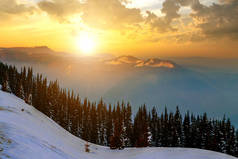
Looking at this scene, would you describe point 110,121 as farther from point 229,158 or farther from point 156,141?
point 229,158

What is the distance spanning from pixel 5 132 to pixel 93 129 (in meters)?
87.7

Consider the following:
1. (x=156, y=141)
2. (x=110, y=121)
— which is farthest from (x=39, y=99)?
(x=156, y=141)

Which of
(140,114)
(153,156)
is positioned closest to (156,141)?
(140,114)

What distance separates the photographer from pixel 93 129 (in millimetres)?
99000

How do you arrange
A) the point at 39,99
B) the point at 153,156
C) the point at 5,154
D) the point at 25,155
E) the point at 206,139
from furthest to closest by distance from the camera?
the point at 39,99, the point at 206,139, the point at 153,156, the point at 25,155, the point at 5,154

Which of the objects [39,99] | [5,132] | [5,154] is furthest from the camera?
[39,99]

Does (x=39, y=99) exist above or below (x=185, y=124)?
above

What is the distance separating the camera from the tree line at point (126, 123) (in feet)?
269

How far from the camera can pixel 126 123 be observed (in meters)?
99.0

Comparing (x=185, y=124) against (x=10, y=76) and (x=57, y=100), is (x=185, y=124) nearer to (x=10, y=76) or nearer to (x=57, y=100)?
(x=57, y=100)

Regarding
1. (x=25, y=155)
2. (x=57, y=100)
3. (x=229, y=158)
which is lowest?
(x=57, y=100)

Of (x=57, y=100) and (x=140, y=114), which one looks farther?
(x=57, y=100)

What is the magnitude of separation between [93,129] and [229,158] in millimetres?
79271

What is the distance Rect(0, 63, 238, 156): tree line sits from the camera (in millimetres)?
82006
